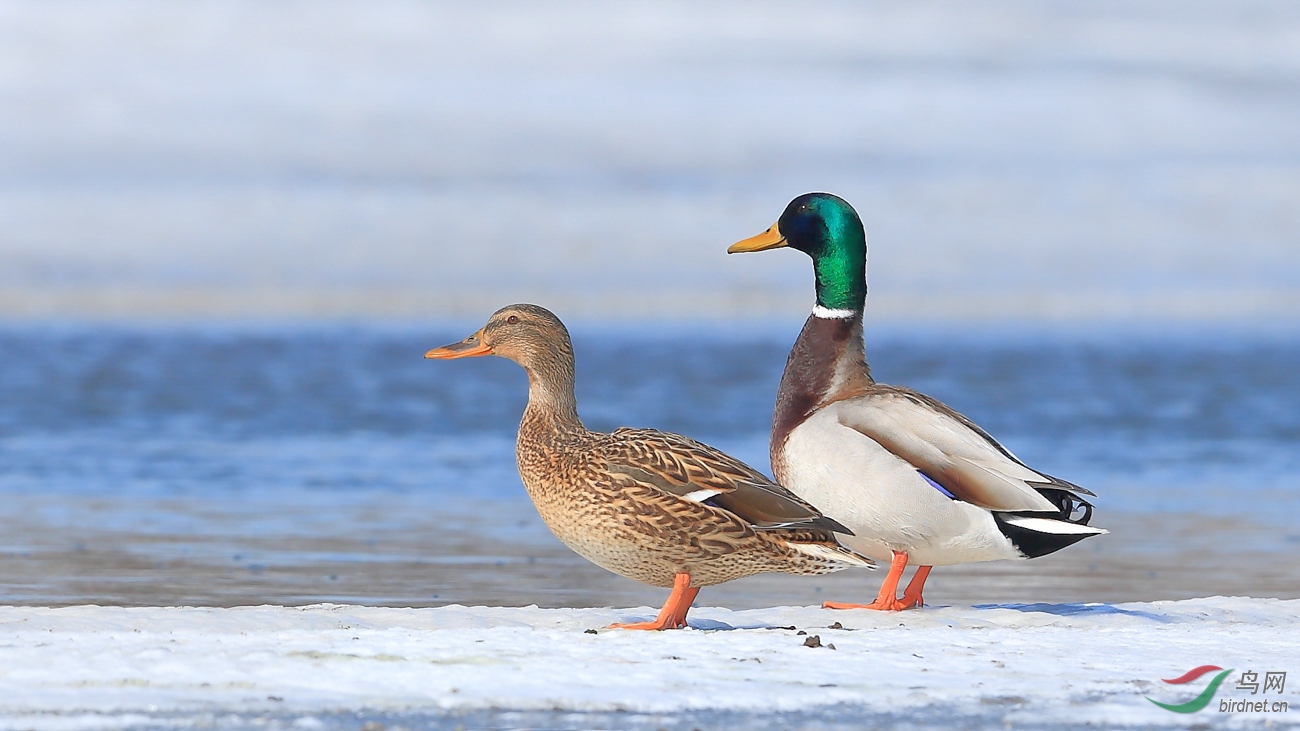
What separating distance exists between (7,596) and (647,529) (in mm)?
3504

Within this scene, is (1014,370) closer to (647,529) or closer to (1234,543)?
(1234,543)

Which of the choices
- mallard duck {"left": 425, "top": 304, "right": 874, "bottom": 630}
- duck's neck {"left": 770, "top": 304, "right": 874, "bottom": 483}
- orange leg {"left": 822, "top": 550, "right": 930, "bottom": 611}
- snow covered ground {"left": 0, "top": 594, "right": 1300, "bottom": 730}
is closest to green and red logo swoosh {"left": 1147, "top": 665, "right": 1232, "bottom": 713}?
snow covered ground {"left": 0, "top": 594, "right": 1300, "bottom": 730}

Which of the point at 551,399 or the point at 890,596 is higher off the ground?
the point at 551,399

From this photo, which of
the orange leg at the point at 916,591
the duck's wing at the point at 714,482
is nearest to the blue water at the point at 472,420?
the orange leg at the point at 916,591

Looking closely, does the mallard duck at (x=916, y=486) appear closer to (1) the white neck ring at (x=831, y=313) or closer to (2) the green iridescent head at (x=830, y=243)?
(1) the white neck ring at (x=831, y=313)

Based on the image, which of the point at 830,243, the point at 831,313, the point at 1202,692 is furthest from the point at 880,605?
the point at 1202,692

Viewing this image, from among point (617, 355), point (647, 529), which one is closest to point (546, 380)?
point (647, 529)

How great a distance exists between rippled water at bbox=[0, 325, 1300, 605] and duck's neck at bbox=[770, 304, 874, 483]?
114 cm

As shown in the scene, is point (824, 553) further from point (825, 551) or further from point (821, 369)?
point (821, 369)

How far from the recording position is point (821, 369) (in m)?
7.51

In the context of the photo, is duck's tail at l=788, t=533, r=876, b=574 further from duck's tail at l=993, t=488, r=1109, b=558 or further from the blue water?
the blue water

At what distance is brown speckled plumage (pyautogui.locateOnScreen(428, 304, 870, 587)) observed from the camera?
5.97 meters

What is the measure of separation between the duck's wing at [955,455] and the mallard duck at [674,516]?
81cm

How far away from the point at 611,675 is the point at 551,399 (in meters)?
2.31
